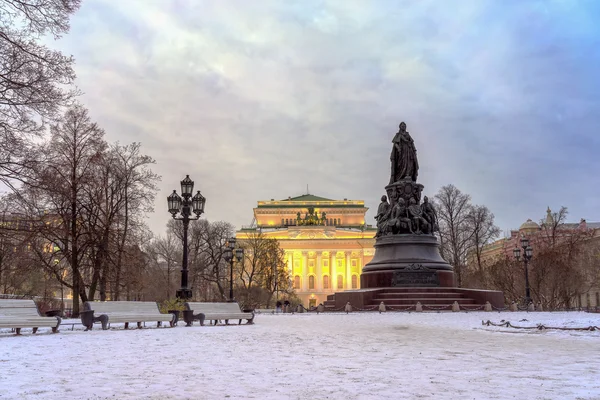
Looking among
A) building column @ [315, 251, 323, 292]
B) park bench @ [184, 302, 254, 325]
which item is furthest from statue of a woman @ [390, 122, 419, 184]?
building column @ [315, 251, 323, 292]

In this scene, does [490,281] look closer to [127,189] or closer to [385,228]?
[385,228]

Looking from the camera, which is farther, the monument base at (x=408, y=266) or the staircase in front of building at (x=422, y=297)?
the monument base at (x=408, y=266)

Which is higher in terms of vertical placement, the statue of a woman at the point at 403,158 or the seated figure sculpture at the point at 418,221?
the statue of a woman at the point at 403,158

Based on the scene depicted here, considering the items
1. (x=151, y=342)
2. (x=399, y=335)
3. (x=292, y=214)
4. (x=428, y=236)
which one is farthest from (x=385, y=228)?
(x=292, y=214)

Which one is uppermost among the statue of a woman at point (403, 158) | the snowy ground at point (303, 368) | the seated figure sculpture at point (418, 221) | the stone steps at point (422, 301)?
the statue of a woman at point (403, 158)

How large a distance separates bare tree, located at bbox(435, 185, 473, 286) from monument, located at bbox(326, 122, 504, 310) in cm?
2317

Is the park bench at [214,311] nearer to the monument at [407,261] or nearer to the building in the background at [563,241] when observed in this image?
the monument at [407,261]

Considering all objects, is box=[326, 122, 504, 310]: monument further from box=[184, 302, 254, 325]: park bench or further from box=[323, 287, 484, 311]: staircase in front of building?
box=[184, 302, 254, 325]: park bench

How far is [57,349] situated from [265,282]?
47.2 metres

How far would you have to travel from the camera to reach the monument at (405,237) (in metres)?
28.4

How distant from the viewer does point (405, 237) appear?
1173 inches

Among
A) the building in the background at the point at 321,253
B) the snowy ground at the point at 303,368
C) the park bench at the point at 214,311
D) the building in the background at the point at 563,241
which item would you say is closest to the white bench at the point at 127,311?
the park bench at the point at 214,311

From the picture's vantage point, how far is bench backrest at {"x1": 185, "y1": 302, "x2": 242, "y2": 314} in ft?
58.1

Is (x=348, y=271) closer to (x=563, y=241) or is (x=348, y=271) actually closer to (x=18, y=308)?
(x=563, y=241)
